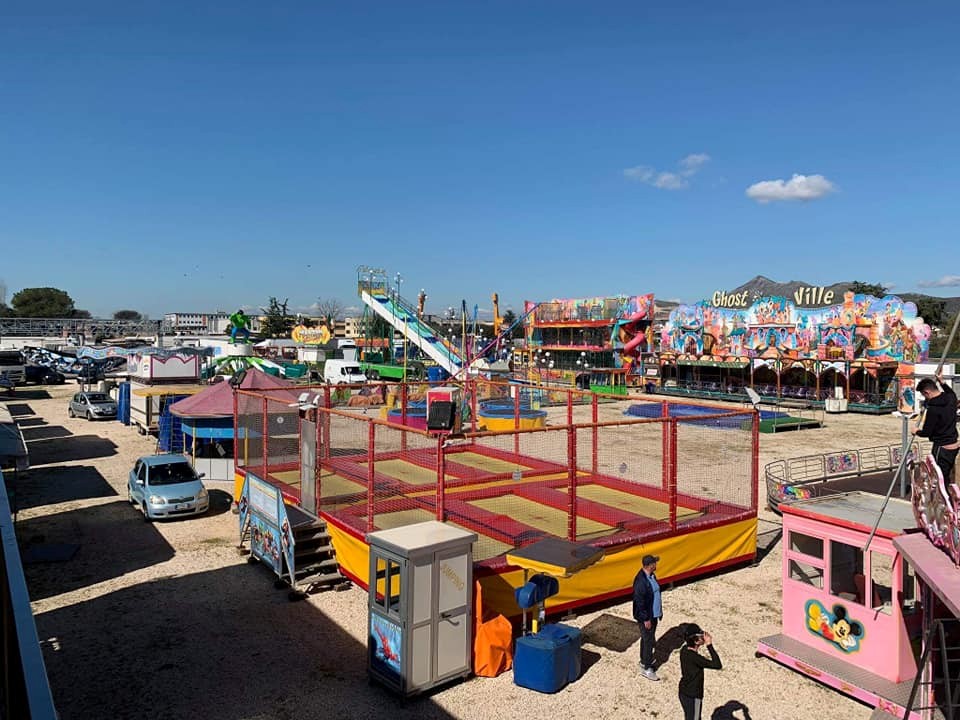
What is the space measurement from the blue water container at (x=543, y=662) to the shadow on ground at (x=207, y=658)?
4.24 ft

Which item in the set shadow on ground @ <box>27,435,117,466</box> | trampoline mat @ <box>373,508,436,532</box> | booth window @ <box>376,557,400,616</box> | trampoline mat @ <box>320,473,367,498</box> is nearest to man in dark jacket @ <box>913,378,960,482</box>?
booth window @ <box>376,557,400,616</box>

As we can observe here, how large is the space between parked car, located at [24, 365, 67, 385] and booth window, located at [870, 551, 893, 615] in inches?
2625

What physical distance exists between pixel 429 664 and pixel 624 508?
21.3ft

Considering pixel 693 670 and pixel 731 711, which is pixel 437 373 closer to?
pixel 731 711

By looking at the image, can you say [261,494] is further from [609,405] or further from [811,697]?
[609,405]

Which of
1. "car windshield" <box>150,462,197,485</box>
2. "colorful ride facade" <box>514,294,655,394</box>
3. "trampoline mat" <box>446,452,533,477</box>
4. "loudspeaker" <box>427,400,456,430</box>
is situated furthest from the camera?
"colorful ride facade" <box>514,294,655,394</box>

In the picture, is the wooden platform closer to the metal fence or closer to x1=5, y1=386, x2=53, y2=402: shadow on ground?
the metal fence

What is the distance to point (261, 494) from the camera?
13.6m

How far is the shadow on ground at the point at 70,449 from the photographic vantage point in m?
25.6

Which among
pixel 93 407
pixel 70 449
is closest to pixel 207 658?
pixel 70 449

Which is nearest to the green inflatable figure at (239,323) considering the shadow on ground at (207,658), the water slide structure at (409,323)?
the water slide structure at (409,323)

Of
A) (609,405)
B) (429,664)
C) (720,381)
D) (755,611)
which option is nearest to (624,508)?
(755,611)

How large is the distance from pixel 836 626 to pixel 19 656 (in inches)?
373

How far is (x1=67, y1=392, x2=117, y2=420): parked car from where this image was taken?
36.4 m
